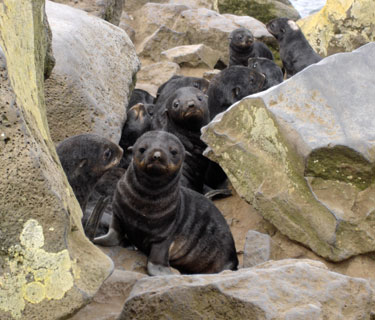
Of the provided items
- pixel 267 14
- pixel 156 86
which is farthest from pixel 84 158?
pixel 267 14

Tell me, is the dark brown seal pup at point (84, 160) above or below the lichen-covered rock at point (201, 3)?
A: above

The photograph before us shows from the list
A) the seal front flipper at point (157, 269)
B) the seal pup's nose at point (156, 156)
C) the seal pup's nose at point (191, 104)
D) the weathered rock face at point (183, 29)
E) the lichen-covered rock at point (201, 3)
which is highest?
the seal pup's nose at point (156, 156)

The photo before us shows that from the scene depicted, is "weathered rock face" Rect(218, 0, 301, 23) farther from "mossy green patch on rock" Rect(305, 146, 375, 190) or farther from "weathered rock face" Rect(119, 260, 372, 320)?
"weathered rock face" Rect(119, 260, 372, 320)

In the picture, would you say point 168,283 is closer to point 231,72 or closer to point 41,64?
point 41,64

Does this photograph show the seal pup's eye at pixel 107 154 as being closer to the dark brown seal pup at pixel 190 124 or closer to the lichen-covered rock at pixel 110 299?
the lichen-covered rock at pixel 110 299

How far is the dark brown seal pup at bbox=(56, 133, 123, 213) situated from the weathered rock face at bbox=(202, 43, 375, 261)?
111 centimetres

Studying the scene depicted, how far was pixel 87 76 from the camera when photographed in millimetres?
5660

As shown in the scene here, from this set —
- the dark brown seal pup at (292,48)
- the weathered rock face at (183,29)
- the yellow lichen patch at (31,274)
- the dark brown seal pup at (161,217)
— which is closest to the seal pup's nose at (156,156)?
the dark brown seal pup at (161,217)

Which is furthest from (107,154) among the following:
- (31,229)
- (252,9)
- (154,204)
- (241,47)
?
(252,9)

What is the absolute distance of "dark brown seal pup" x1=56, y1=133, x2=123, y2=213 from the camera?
4.09m

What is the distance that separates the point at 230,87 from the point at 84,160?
3377 millimetres

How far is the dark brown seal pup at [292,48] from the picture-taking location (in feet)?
31.7

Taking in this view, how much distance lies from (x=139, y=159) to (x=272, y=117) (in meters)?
1.04

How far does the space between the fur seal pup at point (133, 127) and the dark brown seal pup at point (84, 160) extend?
1730mm
